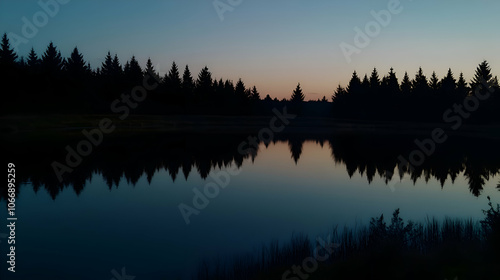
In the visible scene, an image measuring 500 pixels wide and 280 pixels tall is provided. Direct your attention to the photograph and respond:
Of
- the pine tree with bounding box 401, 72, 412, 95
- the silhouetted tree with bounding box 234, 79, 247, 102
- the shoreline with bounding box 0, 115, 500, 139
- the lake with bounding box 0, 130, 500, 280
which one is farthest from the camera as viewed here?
the silhouetted tree with bounding box 234, 79, 247, 102

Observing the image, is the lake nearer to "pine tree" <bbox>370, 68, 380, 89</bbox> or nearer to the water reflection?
the water reflection

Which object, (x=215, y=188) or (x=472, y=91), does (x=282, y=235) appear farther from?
(x=472, y=91)

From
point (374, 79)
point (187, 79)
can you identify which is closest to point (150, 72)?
point (187, 79)

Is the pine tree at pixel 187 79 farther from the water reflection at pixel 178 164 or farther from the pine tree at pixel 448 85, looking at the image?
the water reflection at pixel 178 164

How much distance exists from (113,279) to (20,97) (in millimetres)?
Answer: 75169
